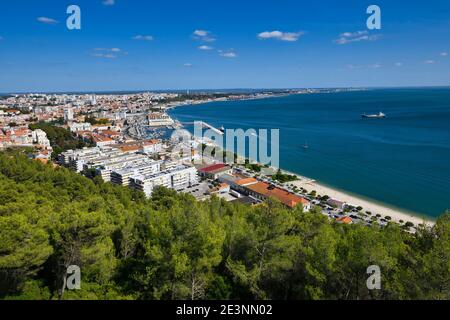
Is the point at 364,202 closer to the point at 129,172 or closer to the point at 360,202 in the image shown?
the point at 360,202

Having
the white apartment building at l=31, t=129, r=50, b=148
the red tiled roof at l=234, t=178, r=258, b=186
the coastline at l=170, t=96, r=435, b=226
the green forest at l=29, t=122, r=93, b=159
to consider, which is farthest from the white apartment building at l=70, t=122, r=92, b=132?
the coastline at l=170, t=96, r=435, b=226

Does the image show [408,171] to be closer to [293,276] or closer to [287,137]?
[287,137]

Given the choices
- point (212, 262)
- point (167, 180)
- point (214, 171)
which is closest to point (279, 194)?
point (214, 171)

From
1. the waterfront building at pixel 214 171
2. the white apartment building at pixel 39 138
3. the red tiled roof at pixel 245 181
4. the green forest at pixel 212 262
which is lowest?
the red tiled roof at pixel 245 181

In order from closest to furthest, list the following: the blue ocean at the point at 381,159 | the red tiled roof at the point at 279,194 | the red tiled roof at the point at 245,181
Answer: the red tiled roof at the point at 279,194
the blue ocean at the point at 381,159
the red tiled roof at the point at 245,181

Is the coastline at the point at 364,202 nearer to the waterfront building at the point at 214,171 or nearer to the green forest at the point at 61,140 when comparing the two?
the waterfront building at the point at 214,171

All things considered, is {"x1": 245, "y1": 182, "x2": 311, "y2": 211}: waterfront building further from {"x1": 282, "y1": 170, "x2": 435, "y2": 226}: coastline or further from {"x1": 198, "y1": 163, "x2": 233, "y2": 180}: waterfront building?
{"x1": 198, "y1": 163, "x2": 233, "y2": 180}: waterfront building

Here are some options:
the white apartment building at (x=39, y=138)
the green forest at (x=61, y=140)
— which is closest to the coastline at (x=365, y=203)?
the green forest at (x=61, y=140)

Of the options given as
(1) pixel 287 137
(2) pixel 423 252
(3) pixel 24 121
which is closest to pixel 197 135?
(1) pixel 287 137
